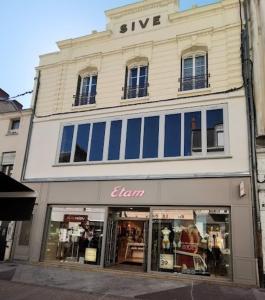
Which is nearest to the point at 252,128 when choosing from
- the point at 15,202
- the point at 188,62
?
the point at 188,62

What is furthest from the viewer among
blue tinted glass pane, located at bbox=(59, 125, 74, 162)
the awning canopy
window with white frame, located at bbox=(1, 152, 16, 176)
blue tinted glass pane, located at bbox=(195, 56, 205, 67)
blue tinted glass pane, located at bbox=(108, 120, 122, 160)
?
window with white frame, located at bbox=(1, 152, 16, 176)

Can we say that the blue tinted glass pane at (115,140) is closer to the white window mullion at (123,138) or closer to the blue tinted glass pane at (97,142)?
the white window mullion at (123,138)

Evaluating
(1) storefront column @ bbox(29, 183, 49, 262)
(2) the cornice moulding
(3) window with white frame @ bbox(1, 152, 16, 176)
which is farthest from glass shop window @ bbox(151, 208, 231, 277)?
(2) the cornice moulding

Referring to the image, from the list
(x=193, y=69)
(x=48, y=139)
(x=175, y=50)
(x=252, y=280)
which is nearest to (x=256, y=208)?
(x=252, y=280)

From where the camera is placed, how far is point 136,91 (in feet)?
41.3

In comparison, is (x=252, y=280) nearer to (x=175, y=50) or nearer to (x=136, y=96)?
(x=136, y=96)

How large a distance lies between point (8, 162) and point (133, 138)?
20.0ft

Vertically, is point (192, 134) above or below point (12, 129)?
below

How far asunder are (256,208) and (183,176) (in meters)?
2.48

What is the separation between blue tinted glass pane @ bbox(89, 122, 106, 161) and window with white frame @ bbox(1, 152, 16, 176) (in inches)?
159

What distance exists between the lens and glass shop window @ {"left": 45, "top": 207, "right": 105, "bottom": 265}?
1123cm

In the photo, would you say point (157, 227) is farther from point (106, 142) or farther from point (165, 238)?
point (106, 142)

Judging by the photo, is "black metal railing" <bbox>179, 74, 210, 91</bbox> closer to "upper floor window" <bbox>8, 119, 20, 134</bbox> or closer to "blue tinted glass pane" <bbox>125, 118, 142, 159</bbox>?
"blue tinted glass pane" <bbox>125, 118, 142, 159</bbox>

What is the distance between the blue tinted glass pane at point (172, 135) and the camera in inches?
435
